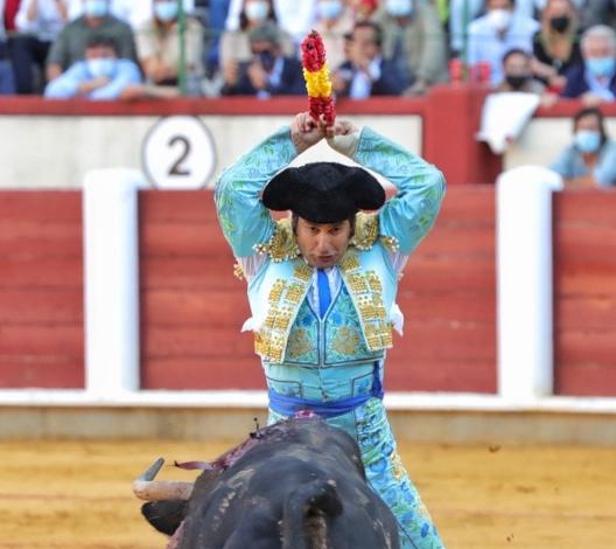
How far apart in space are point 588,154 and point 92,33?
2492 mm

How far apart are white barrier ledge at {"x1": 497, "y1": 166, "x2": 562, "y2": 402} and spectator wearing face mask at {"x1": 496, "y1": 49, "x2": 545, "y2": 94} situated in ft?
4.65

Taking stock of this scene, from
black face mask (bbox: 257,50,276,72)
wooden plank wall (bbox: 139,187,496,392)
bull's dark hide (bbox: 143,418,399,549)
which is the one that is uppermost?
black face mask (bbox: 257,50,276,72)

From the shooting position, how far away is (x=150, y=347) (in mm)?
8406

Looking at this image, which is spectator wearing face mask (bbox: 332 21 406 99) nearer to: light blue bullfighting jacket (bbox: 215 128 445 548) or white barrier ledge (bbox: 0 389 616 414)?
white barrier ledge (bbox: 0 389 616 414)

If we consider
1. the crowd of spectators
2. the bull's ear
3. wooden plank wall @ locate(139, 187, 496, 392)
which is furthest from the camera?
the crowd of spectators

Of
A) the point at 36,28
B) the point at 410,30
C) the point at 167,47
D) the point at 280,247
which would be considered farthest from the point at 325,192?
the point at 36,28

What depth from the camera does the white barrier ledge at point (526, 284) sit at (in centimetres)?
804

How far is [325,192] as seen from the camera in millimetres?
3883

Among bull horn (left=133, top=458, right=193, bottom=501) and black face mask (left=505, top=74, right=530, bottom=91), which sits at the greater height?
black face mask (left=505, top=74, right=530, bottom=91)

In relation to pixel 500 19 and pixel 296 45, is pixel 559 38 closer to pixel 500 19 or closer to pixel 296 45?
pixel 500 19

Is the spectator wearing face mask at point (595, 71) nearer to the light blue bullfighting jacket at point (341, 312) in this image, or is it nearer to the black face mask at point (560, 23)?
the black face mask at point (560, 23)

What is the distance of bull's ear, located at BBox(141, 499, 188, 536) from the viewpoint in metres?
3.63

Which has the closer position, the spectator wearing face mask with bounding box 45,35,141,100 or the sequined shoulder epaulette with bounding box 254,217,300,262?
the sequined shoulder epaulette with bounding box 254,217,300,262

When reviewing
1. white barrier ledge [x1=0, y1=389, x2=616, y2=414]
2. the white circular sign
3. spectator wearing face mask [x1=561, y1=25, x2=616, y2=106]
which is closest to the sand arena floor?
white barrier ledge [x1=0, y1=389, x2=616, y2=414]
